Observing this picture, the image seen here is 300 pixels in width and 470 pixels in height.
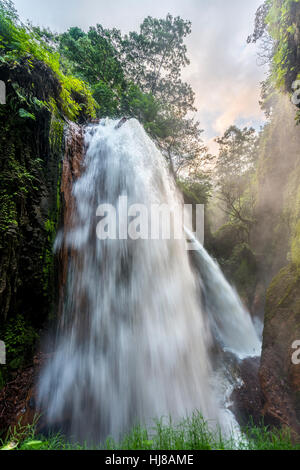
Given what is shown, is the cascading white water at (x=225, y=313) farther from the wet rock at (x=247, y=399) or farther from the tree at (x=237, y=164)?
the tree at (x=237, y=164)

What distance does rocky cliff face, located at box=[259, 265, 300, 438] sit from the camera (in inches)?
105

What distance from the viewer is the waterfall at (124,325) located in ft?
10.2

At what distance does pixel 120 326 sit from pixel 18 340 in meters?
1.94

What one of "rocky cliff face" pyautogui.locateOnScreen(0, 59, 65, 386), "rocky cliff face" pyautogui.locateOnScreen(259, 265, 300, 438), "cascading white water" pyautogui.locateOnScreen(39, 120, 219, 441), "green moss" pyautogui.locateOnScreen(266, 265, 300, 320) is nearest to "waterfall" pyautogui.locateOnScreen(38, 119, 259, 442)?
"cascading white water" pyautogui.locateOnScreen(39, 120, 219, 441)

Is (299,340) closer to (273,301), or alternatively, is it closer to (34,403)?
(273,301)

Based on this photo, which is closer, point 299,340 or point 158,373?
point 299,340

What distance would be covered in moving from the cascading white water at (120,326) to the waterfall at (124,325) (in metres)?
0.02

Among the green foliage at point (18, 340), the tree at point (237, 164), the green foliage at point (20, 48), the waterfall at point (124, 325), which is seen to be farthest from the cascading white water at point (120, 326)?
the tree at point (237, 164)

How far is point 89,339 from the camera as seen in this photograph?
3.65 meters

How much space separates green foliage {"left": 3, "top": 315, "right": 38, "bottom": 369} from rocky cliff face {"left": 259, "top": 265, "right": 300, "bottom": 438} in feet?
12.9

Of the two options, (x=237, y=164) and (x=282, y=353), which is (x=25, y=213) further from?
(x=237, y=164)

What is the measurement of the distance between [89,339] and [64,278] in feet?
4.51

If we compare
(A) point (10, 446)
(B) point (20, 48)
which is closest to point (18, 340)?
(A) point (10, 446)
